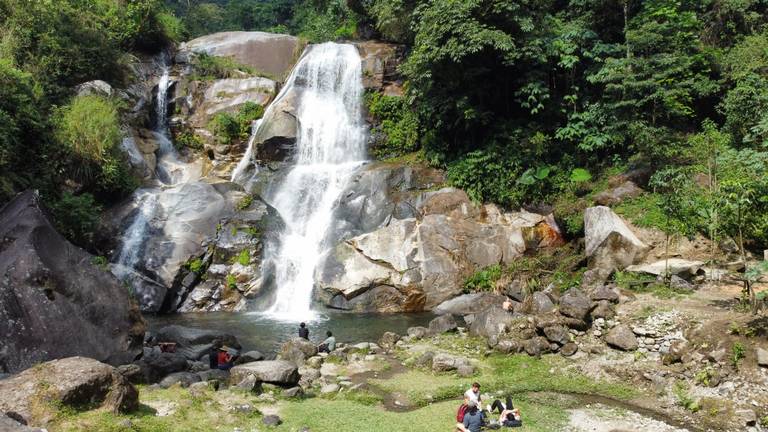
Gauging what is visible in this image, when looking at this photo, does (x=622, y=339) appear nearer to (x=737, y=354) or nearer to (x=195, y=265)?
(x=737, y=354)

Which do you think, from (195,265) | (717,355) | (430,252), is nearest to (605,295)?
(717,355)

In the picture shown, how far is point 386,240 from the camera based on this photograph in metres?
20.2

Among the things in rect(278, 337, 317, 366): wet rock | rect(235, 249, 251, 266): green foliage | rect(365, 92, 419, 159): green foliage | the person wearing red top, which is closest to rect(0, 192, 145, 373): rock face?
the person wearing red top

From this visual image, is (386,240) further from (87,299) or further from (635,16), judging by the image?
(635,16)

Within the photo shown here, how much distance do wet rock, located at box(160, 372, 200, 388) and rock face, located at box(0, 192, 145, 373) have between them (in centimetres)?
124

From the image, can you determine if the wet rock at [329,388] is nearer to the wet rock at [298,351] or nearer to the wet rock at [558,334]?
the wet rock at [298,351]

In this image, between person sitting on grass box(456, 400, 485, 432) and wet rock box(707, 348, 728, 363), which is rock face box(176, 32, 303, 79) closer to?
person sitting on grass box(456, 400, 485, 432)

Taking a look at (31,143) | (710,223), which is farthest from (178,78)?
(710,223)

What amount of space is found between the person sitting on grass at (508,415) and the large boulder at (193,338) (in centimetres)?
819

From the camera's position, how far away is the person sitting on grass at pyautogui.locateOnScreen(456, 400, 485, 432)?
28.5ft

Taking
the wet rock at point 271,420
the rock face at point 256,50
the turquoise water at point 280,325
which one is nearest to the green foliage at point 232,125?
the rock face at point 256,50

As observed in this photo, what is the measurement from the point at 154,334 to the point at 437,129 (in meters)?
14.5

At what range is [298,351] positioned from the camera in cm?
1336

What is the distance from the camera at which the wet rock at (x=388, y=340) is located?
14464mm
